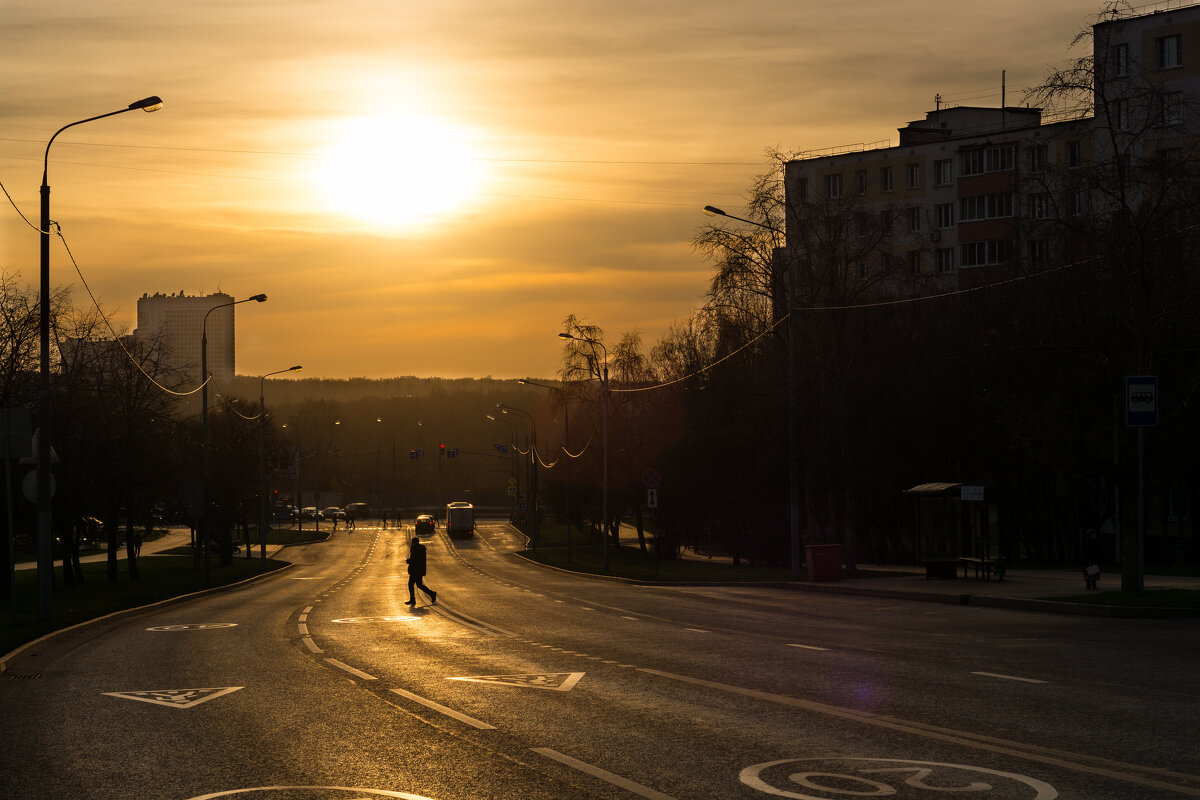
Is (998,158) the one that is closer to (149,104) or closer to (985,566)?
(985,566)

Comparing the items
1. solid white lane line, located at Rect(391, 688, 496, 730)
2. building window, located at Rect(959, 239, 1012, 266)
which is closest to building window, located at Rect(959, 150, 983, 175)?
building window, located at Rect(959, 239, 1012, 266)

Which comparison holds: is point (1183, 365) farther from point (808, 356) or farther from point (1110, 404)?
point (808, 356)

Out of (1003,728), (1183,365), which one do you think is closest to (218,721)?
(1003,728)

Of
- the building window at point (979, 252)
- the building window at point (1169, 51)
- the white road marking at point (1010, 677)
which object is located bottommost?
the white road marking at point (1010, 677)

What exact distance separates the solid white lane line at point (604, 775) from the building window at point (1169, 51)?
66969 mm

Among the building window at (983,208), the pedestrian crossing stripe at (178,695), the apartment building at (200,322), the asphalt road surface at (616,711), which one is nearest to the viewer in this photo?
the asphalt road surface at (616,711)

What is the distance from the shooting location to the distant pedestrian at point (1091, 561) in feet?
93.8

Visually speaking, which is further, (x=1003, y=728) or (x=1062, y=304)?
(x=1062, y=304)

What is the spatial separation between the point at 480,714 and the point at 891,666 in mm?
5602

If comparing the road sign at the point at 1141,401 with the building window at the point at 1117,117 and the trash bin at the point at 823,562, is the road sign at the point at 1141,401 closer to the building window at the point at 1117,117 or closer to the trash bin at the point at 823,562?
the building window at the point at 1117,117

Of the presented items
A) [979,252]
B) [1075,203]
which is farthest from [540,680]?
[979,252]

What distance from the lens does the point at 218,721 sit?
1148 centimetres

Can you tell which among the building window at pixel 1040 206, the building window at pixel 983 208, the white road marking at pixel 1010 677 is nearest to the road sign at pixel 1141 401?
the building window at pixel 1040 206

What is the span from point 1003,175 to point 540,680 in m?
66.5
